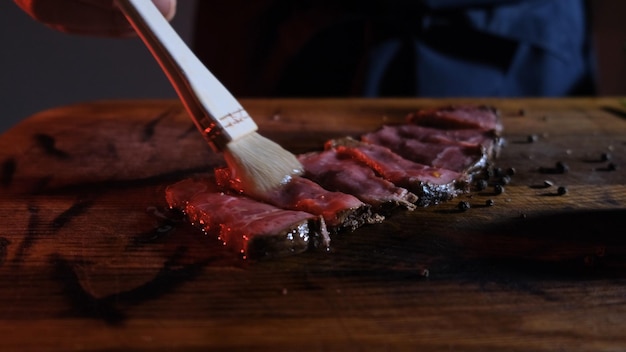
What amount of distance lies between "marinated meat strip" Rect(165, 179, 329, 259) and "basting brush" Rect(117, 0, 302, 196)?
97 mm

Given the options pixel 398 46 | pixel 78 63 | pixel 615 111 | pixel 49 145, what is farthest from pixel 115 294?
pixel 78 63

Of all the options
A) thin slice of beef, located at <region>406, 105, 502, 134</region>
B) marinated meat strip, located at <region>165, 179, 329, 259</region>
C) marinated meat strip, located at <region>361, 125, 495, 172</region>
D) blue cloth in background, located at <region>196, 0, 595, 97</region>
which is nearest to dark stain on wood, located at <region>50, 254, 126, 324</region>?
marinated meat strip, located at <region>165, 179, 329, 259</region>

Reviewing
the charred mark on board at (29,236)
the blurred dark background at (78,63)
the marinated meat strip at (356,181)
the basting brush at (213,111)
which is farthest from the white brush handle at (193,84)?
the blurred dark background at (78,63)

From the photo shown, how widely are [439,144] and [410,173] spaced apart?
32cm

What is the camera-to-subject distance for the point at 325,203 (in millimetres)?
1882

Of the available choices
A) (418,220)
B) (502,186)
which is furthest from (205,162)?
(502,186)

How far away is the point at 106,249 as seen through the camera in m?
1.75

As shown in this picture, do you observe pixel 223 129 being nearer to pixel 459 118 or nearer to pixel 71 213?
pixel 71 213

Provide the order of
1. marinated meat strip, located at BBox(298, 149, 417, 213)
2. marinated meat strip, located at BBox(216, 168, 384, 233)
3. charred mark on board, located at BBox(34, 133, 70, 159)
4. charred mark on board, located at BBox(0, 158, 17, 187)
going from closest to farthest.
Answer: marinated meat strip, located at BBox(216, 168, 384, 233), marinated meat strip, located at BBox(298, 149, 417, 213), charred mark on board, located at BBox(0, 158, 17, 187), charred mark on board, located at BBox(34, 133, 70, 159)

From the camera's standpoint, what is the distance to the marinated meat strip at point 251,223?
1.71 m

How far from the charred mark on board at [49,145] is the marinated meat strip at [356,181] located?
0.89 meters

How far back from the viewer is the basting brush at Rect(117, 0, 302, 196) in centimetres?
197

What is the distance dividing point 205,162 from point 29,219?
648 mm

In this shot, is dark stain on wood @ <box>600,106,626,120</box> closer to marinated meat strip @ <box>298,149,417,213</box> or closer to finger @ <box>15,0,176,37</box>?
marinated meat strip @ <box>298,149,417,213</box>
